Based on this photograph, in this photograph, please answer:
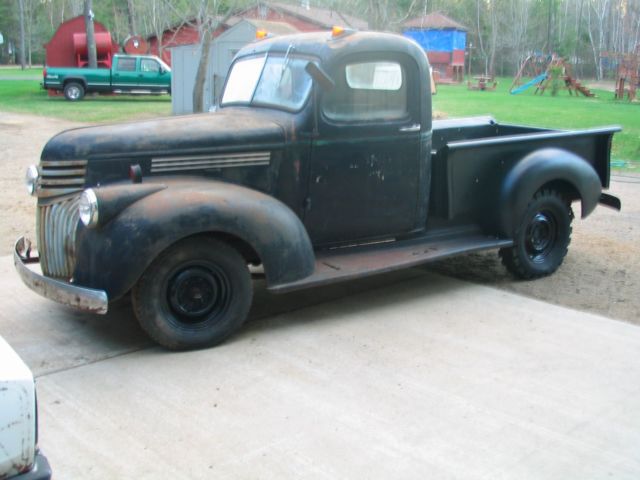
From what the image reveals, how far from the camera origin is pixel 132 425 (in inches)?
149

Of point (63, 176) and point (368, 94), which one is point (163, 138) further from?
point (368, 94)

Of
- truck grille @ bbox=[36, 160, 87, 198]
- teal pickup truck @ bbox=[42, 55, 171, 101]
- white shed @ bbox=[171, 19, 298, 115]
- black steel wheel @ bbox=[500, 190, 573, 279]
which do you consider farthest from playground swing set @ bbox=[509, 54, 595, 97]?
truck grille @ bbox=[36, 160, 87, 198]

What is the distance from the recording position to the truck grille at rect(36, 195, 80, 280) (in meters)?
4.68

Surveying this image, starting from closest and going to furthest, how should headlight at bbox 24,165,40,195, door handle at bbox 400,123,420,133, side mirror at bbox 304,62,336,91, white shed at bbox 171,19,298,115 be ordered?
headlight at bbox 24,165,40,195 < side mirror at bbox 304,62,336,91 < door handle at bbox 400,123,420,133 < white shed at bbox 171,19,298,115

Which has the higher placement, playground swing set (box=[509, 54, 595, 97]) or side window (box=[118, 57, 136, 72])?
side window (box=[118, 57, 136, 72])

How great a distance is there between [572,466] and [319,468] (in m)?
1.16

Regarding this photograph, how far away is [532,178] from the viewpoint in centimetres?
604

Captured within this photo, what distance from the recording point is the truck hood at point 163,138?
188 inches

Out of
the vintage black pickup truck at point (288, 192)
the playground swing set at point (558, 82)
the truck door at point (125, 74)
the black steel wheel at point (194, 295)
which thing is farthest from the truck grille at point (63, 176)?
the playground swing set at point (558, 82)

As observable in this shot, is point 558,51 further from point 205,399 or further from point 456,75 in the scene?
point 205,399

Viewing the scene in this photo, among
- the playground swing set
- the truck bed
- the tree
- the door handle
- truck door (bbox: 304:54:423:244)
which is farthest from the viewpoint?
the playground swing set

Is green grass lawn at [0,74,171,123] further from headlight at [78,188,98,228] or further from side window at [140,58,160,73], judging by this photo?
headlight at [78,188,98,228]

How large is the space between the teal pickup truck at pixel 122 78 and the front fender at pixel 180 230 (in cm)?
2443

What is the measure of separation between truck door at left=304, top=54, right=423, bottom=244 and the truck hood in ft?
1.44
